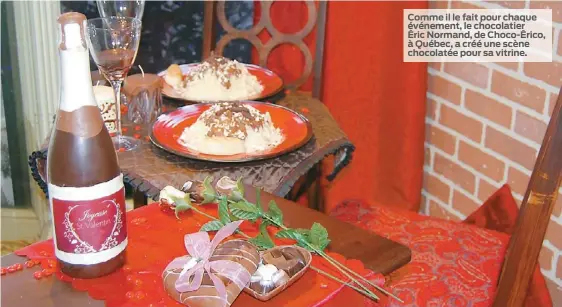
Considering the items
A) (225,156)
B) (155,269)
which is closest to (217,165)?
(225,156)

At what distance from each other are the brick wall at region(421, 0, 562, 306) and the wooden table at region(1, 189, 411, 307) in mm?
839

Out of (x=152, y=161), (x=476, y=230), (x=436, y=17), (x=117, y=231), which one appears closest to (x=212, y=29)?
(x=436, y=17)

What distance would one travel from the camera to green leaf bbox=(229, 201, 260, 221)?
2.76ft

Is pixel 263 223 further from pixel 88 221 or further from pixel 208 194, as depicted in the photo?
pixel 88 221

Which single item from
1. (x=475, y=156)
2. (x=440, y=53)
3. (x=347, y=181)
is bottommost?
(x=347, y=181)

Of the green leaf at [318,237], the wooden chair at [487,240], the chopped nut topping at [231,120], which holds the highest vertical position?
the chopped nut topping at [231,120]

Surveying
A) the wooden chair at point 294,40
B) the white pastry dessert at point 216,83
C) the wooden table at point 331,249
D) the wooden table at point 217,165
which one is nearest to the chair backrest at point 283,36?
the wooden chair at point 294,40

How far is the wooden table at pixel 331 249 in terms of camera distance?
744 millimetres

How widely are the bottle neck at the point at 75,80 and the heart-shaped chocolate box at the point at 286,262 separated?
0.26 metres

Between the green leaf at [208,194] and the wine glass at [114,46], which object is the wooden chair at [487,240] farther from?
the wine glass at [114,46]

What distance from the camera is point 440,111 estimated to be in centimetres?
205

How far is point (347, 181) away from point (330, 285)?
1.43 m

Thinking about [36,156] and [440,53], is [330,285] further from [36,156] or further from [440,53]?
[440,53]

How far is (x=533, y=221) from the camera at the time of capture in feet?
2.90
